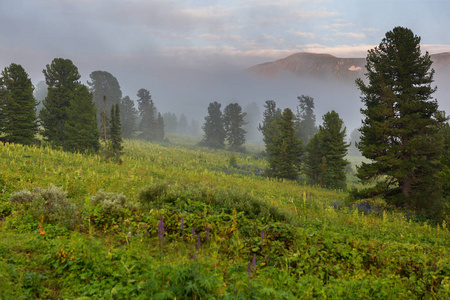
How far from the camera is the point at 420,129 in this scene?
42.4 feet

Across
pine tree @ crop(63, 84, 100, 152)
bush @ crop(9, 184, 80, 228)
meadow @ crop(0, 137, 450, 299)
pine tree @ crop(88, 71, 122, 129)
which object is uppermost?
pine tree @ crop(88, 71, 122, 129)

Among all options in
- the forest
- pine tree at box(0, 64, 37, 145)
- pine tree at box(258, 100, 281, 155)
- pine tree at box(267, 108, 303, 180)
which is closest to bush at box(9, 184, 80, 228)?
the forest

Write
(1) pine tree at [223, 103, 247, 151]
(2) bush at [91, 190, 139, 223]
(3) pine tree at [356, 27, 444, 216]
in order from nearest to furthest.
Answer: (2) bush at [91, 190, 139, 223], (3) pine tree at [356, 27, 444, 216], (1) pine tree at [223, 103, 247, 151]

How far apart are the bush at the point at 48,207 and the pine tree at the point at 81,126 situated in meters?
18.3

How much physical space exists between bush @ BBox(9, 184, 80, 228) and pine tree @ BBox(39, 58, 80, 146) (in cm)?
2051

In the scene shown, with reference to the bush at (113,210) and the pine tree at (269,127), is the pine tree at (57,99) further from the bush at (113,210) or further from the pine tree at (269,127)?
the pine tree at (269,127)

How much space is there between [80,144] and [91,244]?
76.8 feet

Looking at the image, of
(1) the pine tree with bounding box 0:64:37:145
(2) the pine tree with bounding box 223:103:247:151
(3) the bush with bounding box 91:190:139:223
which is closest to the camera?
(3) the bush with bounding box 91:190:139:223

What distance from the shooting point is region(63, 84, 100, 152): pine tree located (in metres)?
23.8

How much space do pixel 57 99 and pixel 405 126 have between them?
3095cm

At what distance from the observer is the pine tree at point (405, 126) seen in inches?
499

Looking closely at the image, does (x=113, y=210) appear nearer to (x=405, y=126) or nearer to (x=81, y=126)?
(x=405, y=126)

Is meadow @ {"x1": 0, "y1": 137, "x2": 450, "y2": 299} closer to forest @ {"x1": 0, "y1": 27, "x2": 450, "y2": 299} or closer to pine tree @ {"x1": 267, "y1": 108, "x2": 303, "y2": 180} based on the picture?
forest @ {"x1": 0, "y1": 27, "x2": 450, "y2": 299}

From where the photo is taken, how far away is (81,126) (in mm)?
24016
